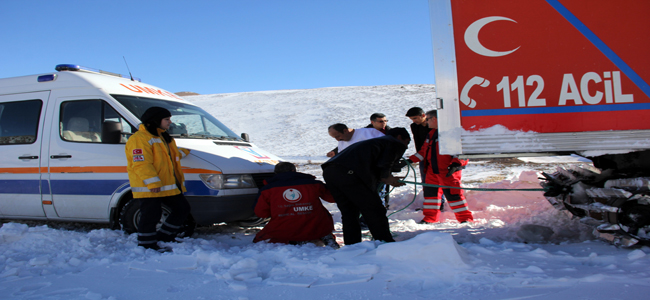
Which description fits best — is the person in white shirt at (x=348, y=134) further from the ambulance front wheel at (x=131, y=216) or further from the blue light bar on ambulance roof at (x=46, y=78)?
the blue light bar on ambulance roof at (x=46, y=78)

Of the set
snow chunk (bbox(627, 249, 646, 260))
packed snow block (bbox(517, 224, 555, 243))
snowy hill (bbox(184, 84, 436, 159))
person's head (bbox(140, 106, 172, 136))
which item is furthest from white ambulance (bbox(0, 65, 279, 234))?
snowy hill (bbox(184, 84, 436, 159))

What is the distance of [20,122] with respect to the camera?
193 inches

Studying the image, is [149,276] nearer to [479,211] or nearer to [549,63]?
[549,63]

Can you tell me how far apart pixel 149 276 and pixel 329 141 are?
1553cm

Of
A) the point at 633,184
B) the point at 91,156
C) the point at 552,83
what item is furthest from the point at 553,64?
the point at 91,156

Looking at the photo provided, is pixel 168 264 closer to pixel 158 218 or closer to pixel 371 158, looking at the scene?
pixel 158 218

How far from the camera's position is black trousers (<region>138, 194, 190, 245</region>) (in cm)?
383

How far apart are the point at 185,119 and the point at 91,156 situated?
1134 mm

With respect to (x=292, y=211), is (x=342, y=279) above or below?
below

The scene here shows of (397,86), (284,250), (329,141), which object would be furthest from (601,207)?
(397,86)

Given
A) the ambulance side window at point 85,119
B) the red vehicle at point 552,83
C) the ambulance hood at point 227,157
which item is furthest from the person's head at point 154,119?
the red vehicle at point 552,83

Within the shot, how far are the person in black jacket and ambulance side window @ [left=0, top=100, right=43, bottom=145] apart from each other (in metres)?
3.57

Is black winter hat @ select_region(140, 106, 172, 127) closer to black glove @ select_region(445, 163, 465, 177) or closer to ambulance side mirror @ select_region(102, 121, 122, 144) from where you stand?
ambulance side mirror @ select_region(102, 121, 122, 144)

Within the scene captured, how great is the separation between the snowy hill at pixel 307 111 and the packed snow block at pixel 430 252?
1215 centimetres
